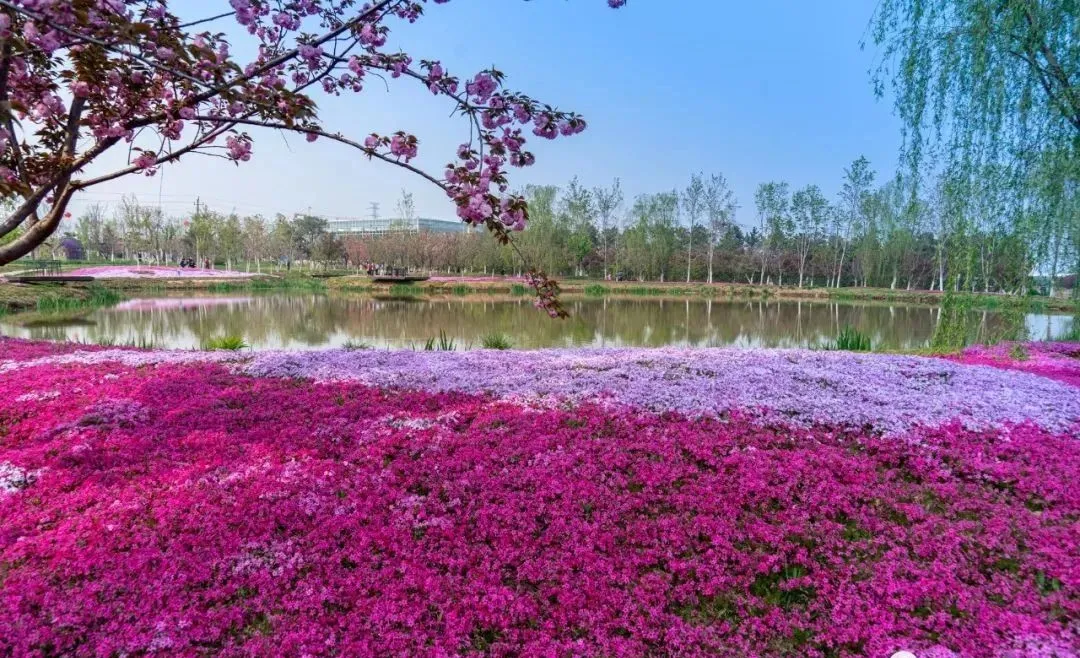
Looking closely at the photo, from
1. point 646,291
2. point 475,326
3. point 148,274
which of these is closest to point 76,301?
point 475,326

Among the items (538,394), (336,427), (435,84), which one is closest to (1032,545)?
(538,394)

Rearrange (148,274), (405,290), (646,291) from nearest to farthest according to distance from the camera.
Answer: (148,274)
(405,290)
(646,291)

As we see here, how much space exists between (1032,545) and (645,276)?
58574 mm

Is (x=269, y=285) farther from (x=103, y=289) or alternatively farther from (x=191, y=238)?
(x=191, y=238)

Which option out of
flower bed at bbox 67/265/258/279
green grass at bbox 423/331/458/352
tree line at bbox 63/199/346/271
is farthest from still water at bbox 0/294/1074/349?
tree line at bbox 63/199/346/271

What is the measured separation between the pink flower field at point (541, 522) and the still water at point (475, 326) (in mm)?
8719

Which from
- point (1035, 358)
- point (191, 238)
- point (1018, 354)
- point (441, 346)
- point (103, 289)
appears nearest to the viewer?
point (1035, 358)

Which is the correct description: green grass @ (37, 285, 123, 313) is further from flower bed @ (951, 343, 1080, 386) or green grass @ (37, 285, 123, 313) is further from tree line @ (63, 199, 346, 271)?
tree line @ (63, 199, 346, 271)

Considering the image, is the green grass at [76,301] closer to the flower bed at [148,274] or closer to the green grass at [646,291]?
the flower bed at [148,274]

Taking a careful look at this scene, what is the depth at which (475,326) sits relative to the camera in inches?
806

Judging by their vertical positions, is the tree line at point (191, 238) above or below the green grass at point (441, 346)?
above

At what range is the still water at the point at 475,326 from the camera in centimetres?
1545

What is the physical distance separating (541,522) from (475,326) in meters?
17.0

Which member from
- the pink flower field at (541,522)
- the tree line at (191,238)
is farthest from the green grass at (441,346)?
the tree line at (191,238)
